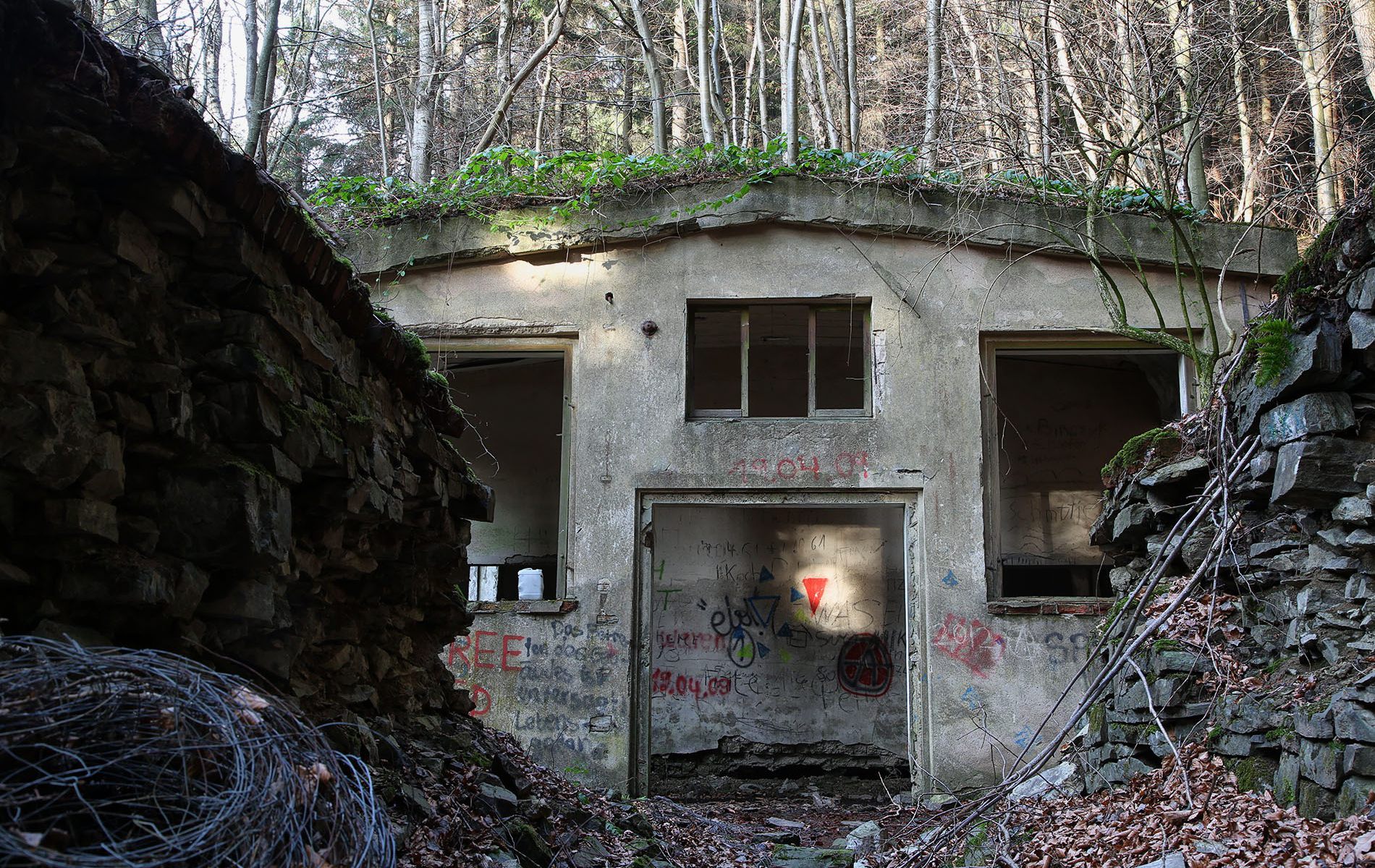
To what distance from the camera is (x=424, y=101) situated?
48.2 feet

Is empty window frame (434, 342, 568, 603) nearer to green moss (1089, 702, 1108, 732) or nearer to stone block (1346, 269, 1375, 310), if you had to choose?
green moss (1089, 702, 1108, 732)

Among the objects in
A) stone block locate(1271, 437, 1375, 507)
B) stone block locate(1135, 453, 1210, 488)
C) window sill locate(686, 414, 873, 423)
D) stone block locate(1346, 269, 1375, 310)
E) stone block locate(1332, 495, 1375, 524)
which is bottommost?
stone block locate(1332, 495, 1375, 524)

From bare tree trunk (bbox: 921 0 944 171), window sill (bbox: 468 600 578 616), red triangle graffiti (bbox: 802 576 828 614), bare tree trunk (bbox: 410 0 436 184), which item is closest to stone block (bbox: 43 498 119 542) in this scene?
window sill (bbox: 468 600 578 616)

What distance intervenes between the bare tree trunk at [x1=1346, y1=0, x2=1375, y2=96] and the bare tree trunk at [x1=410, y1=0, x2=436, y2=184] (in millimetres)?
10745

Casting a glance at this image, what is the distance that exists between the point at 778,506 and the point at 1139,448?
3831 millimetres

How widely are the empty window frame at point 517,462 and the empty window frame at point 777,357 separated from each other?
240cm

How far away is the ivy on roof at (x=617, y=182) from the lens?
11.3m

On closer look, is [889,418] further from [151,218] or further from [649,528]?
[151,218]

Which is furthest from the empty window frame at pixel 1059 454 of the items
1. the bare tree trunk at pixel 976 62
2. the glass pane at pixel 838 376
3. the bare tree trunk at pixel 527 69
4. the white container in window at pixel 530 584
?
the bare tree trunk at pixel 527 69

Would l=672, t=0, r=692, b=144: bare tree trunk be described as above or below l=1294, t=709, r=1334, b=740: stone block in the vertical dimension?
above

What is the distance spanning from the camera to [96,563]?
10.9 ft

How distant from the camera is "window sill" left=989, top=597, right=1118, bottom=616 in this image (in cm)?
1045

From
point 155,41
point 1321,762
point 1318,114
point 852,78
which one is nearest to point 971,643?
point 1321,762

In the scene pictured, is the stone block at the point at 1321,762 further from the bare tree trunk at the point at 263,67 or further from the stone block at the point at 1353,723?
the bare tree trunk at the point at 263,67
